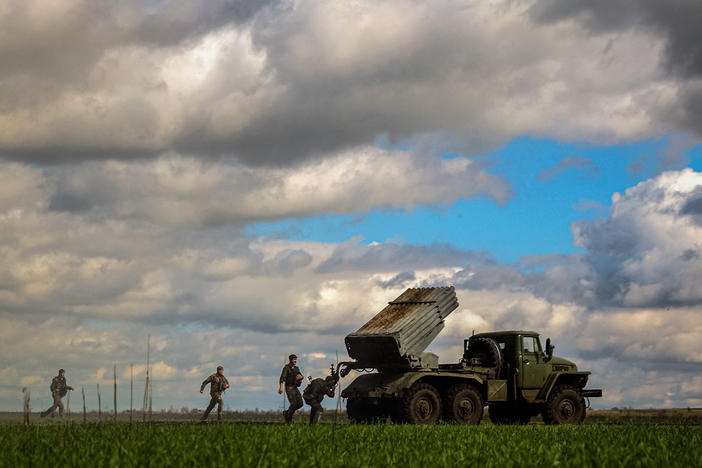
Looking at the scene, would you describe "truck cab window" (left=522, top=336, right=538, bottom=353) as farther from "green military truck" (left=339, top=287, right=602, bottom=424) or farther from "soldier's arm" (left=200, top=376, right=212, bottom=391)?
"soldier's arm" (left=200, top=376, right=212, bottom=391)

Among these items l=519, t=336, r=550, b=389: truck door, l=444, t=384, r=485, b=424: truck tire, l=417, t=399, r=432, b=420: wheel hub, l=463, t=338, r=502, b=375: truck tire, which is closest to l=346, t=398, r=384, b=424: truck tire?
l=417, t=399, r=432, b=420: wheel hub

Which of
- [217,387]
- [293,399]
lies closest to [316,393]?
[293,399]

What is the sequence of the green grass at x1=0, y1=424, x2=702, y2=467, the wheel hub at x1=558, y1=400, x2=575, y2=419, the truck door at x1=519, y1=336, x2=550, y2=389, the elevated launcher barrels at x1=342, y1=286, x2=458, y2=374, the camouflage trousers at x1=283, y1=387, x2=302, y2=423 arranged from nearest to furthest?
the green grass at x1=0, y1=424, x2=702, y2=467 < the elevated launcher barrels at x1=342, y1=286, x2=458, y2=374 < the camouflage trousers at x1=283, y1=387, x2=302, y2=423 < the truck door at x1=519, y1=336, x2=550, y2=389 < the wheel hub at x1=558, y1=400, x2=575, y2=419

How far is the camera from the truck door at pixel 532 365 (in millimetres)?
24828

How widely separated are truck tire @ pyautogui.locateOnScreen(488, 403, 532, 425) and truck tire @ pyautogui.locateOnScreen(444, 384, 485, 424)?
2.98 meters

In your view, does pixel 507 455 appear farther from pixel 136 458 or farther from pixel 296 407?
pixel 296 407

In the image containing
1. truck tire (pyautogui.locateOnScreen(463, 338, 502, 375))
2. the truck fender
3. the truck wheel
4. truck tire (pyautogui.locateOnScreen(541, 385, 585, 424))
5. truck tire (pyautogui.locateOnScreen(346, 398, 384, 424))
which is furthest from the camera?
truck tire (pyautogui.locateOnScreen(541, 385, 585, 424))

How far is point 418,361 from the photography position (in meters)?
22.7

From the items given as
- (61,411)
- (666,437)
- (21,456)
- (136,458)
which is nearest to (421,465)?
(136,458)

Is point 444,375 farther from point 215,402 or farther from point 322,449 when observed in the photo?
point 322,449

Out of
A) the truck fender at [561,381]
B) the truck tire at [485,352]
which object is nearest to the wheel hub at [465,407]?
the truck tire at [485,352]

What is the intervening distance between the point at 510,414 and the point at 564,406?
6.03 feet

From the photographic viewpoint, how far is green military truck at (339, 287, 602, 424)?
22.4m

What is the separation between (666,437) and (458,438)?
4.59m
